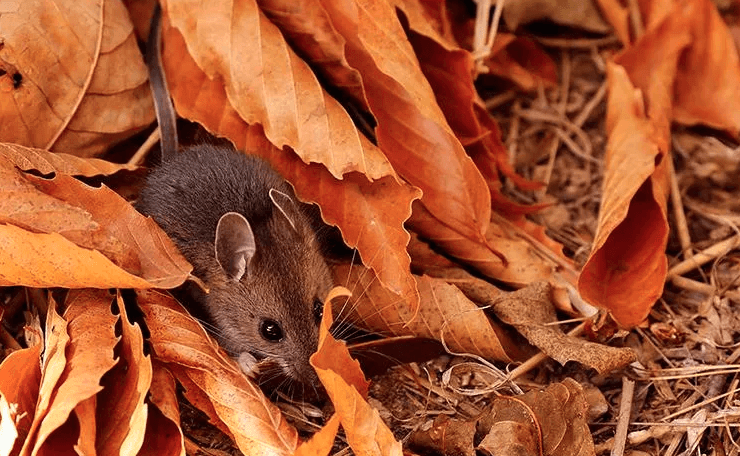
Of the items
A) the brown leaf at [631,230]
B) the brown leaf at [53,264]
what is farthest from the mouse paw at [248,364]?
the brown leaf at [631,230]

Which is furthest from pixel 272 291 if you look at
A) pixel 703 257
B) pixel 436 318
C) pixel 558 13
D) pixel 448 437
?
pixel 558 13

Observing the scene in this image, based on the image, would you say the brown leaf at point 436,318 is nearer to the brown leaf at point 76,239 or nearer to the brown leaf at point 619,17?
the brown leaf at point 76,239

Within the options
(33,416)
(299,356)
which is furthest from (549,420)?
(33,416)

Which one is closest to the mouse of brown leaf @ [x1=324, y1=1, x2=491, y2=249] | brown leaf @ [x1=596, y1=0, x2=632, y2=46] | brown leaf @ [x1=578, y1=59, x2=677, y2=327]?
brown leaf @ [x1=324, y1=1, x2=491, y2=249]

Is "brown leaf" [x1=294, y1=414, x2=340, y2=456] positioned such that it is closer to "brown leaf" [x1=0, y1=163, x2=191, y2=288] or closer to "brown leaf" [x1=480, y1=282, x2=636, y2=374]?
"brown leaf" [x1=0, y1=163, x2=191, y2=288]

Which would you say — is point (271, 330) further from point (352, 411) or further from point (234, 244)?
point (352, 411)

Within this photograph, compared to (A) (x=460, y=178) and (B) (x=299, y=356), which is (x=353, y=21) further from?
(B) (x=299, y=356)
